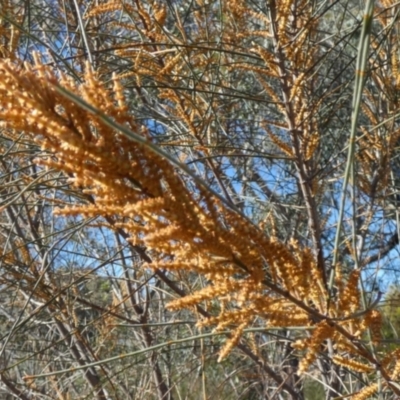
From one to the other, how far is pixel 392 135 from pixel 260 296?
1508 mm

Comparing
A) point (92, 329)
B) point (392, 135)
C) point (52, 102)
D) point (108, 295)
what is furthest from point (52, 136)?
point (108, 295)

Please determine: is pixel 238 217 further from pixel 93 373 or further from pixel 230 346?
pixel 93 373

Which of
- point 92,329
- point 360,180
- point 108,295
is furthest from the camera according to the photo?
point 108,295

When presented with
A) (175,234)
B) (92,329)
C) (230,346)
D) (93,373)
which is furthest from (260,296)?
(92,329)

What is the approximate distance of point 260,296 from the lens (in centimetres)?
112

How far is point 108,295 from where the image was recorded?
572cm

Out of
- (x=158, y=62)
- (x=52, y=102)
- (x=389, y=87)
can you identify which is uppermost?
(x=158, y=62)

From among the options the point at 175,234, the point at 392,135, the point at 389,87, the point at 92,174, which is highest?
the point at 389,87

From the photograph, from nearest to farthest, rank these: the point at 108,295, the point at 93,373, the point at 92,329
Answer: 1. the point at 93,373
2. the point at 92,329
3. the point at 108,295

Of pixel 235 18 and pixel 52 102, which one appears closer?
pixel 52 102

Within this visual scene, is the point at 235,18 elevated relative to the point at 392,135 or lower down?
elevated

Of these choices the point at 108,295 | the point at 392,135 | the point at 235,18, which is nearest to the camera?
the point at 392,135

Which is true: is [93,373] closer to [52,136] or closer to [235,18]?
[235,18]

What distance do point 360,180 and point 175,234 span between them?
80.5 inches
